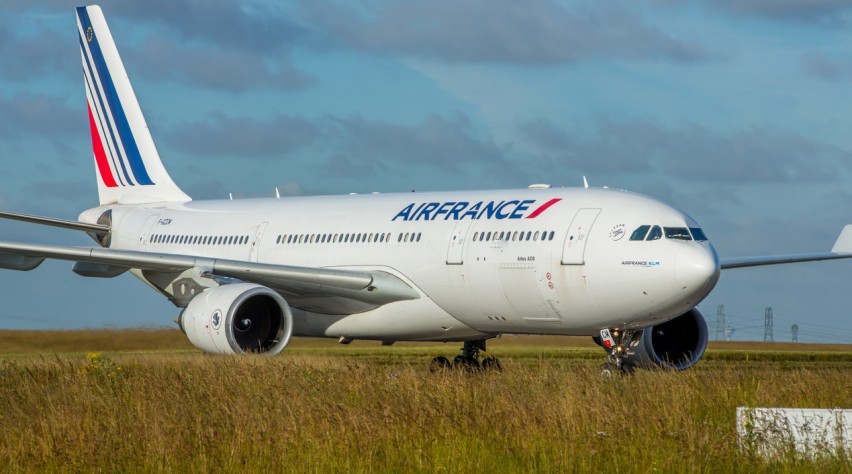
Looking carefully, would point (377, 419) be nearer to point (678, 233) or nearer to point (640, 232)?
point (640, 232)

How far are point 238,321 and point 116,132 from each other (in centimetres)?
1153

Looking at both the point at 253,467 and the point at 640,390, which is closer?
the point at 253,467

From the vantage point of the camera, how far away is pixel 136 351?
30531mm

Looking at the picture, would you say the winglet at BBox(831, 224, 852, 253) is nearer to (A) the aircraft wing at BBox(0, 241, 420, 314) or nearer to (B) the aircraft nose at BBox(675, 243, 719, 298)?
(B) the aircraft nose at BBox(675, 243, 719, 298)

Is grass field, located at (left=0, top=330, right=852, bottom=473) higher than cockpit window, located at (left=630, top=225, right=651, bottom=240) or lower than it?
lower

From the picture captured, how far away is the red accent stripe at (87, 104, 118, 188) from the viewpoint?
32094 mm

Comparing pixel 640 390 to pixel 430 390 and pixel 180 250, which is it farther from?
pixel 180 250

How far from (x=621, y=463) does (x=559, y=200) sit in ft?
34.2

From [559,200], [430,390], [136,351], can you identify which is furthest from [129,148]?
[430,390]

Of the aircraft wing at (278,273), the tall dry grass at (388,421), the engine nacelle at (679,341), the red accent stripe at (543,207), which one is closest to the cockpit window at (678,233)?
the red accent stripe at (543,207)

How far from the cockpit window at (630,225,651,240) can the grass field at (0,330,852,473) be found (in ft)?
7.52

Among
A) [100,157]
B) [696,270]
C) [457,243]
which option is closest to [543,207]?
[457,243]

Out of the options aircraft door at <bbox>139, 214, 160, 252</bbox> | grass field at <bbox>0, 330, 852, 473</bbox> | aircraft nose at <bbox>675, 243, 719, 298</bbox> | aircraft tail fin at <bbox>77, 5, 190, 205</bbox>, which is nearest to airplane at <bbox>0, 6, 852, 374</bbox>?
aircraft nose at <bbox>675, 243, 719, 298</bbox>

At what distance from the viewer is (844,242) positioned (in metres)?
24.1
